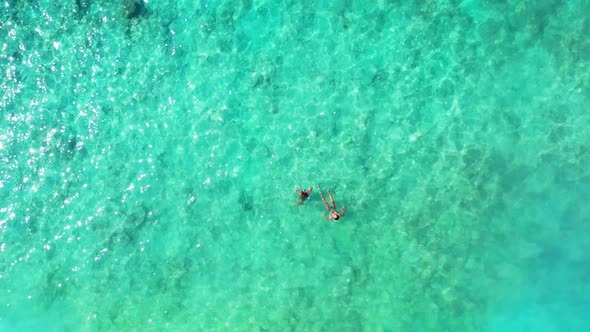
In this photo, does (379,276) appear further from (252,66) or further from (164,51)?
(164,51)

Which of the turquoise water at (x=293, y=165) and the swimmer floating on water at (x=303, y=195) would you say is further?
the swimmer floating on water at (x=303, y=195)

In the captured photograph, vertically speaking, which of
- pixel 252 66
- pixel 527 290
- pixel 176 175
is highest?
pixel 252 66

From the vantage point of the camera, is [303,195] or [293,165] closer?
[303,195]

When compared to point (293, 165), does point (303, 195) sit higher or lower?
lower

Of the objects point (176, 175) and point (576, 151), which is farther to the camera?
point (176, 175)

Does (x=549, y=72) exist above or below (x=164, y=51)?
below

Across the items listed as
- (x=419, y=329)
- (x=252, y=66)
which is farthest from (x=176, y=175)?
(x=419, y=329)

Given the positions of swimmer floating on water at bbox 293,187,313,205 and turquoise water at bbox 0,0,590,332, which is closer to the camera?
turquoise water at bbox 0,0,590,332

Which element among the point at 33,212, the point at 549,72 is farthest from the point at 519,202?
the point at 33,212
